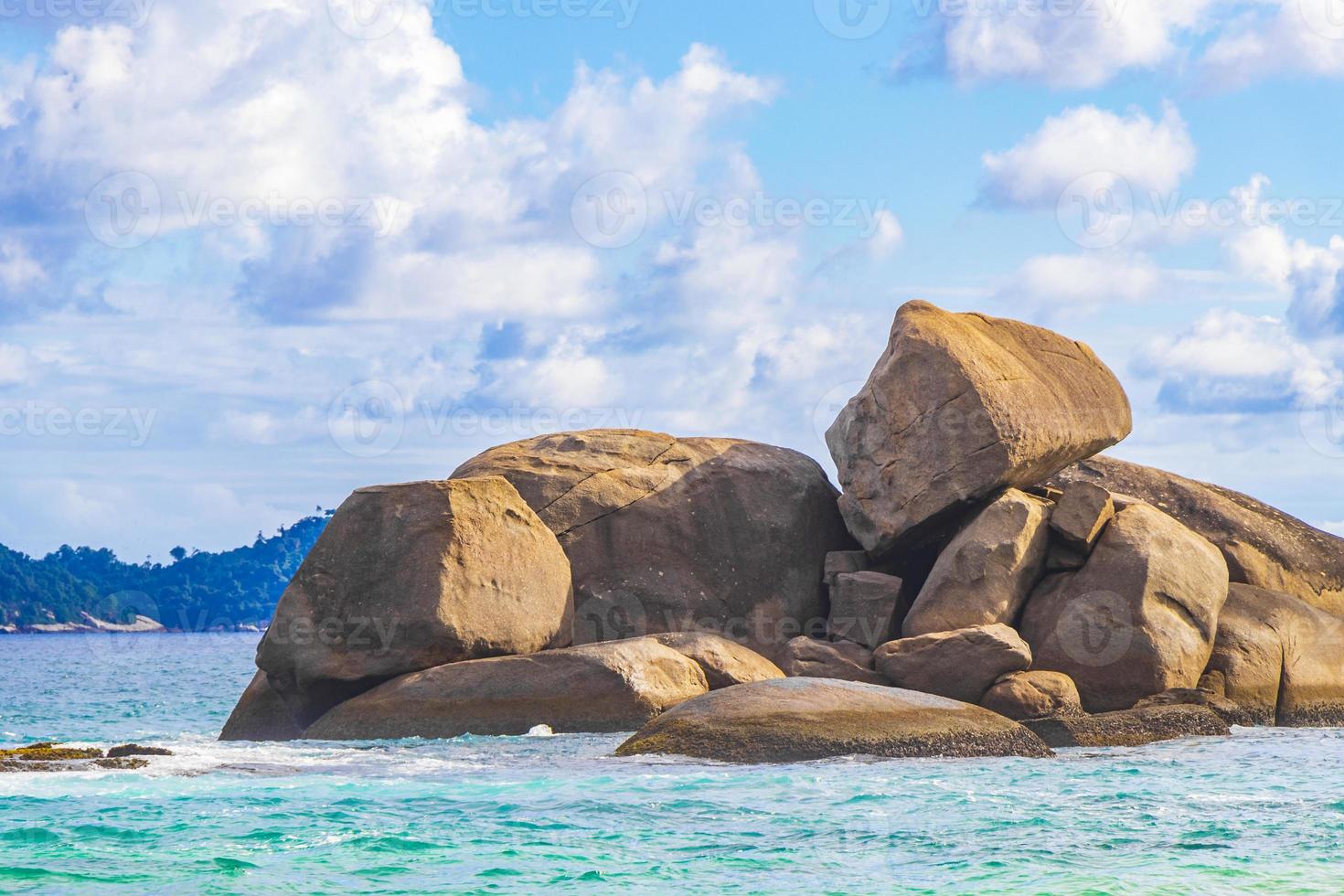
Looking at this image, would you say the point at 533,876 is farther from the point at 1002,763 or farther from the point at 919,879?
the point at 1002,763

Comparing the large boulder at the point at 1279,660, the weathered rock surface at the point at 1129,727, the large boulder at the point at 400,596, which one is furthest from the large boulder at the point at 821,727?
the large boulder at the point at 1279,660

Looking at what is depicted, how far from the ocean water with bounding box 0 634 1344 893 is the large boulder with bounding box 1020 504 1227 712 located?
171cm

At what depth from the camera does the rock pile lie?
63.0 ft

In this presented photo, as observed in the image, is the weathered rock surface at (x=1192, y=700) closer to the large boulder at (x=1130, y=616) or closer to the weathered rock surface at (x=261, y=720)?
the large boulder at (x=1130, y=616)

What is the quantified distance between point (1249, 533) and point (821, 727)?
10.3m

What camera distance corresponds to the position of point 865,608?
22094mm

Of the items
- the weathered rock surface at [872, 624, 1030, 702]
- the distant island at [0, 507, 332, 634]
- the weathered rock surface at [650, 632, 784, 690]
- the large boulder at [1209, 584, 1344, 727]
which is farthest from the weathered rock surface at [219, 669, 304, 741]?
the distant island at [0, 507, 332, 634]

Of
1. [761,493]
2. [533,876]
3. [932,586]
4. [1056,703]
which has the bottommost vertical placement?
[533,876]

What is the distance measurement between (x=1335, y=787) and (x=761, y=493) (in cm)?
1067

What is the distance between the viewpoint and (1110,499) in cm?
2205

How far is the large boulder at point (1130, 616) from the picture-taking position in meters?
20.3

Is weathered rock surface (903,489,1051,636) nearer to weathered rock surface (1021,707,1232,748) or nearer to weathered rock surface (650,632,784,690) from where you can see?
weathered rock surface (650,632,784,690)

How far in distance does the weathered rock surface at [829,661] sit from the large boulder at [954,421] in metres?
2.38

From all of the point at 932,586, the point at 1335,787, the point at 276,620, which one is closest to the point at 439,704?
the point at 276,620
